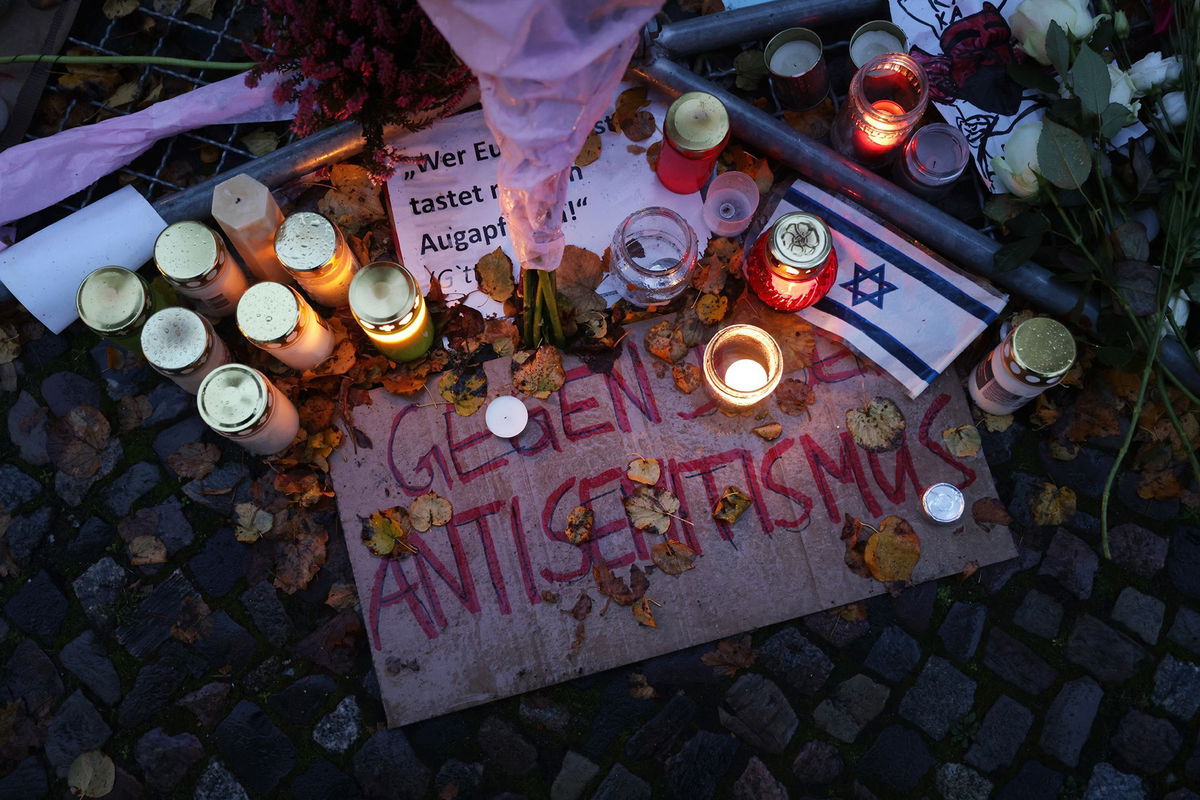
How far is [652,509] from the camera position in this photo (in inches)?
95.3

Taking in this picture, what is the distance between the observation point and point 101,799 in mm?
2332

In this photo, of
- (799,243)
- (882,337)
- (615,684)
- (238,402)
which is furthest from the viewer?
(882,337)

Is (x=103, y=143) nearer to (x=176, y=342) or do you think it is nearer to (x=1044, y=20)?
(x=176, y=342)

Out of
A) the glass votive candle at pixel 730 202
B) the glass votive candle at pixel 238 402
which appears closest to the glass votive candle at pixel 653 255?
the glass votive candle at pixel 730 202

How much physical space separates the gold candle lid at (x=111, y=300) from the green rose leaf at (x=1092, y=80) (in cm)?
264

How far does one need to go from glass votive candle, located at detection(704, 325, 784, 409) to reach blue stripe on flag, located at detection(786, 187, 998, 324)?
42 centimetres

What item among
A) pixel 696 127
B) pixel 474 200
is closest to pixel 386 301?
pixel 474 200

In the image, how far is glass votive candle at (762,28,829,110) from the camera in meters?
2.49

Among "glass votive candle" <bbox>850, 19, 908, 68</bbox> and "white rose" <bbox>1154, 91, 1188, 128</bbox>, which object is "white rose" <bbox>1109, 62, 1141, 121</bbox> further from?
"glass votive candle" <bbox>850, 19, 908, 68</bbox>

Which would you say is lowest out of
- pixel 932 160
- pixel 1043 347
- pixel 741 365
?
pixel 741 365

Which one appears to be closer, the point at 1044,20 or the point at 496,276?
the point at 1044,20

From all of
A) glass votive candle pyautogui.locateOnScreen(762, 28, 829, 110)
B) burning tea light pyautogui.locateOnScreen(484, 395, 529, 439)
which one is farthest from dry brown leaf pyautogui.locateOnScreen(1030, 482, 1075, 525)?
burning tea light pyautogui.locateOnScreen(484, 395, 529, 439)

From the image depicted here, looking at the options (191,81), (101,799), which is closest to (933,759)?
→ (101,799)

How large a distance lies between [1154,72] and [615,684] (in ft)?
7.66
